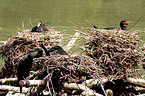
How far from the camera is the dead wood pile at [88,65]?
10.9 ft

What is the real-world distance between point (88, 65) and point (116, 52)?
664 millimetres

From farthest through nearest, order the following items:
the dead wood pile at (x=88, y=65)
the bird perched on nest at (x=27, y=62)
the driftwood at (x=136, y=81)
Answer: the driftwood at (x=136, y=81) → the bird perched on nest at (x=27, y=62) → the dead wood pile at (x=88, y=65)

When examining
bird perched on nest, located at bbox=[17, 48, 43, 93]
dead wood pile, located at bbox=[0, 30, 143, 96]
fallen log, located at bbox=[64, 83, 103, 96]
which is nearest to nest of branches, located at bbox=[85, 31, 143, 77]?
dead wood pile, located at bbox=[0, 30, 143, 96]

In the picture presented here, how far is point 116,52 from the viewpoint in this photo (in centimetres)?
388

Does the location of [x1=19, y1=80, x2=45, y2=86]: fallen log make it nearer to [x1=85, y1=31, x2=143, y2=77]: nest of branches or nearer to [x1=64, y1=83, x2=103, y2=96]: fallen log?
[x1=64, y1=83, x2=103, y2=96]: fallen log

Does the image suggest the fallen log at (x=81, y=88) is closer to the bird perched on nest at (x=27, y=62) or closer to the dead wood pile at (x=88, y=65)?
the dead wood pile at (x=88, y=65)

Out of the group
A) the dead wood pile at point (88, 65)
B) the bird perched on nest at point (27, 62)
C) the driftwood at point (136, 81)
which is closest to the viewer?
the dead wood pile at point (88, 65)

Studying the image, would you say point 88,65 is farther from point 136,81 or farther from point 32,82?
point 136,81

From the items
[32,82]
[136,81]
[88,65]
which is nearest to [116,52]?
[136,81]

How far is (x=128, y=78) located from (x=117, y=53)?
0.36 metres

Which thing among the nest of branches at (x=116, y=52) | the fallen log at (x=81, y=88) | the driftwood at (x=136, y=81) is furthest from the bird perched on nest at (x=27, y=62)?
the driftwood at (x=136, y=81)

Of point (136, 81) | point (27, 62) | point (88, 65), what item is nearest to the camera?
point (88, 65)

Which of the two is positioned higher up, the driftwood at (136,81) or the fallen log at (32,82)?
the fallen log at (32,82)

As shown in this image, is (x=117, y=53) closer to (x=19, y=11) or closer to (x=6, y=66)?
(x=6, y=66)
